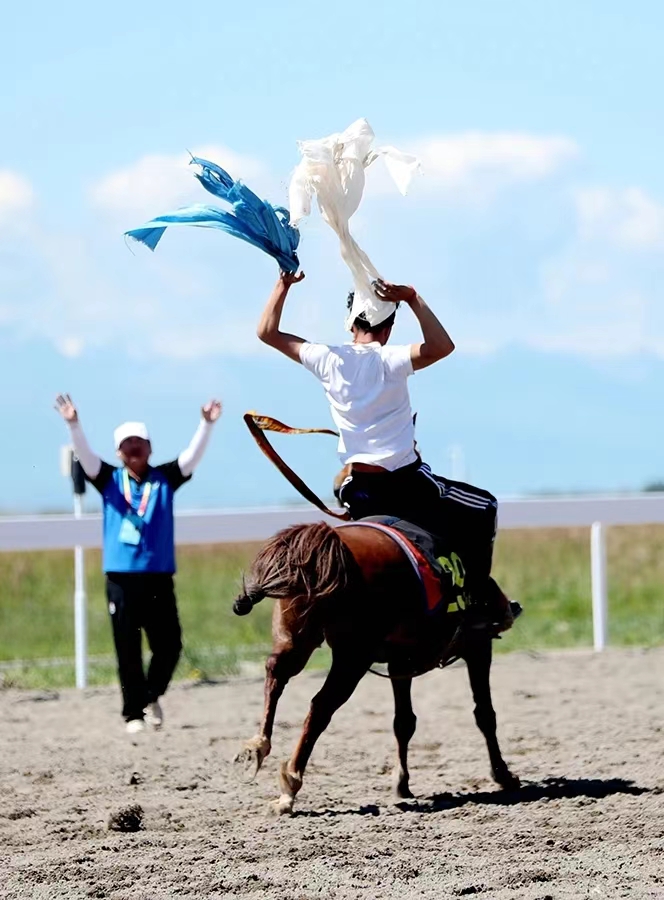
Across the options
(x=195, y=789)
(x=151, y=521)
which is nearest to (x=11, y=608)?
(x=151, y=521)

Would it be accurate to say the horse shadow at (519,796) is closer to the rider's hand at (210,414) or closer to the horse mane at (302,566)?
the horse mane at (302,566)

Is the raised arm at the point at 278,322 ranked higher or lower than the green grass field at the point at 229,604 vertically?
higher

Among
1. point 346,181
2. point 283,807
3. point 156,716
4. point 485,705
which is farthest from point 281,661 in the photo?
point 156,716

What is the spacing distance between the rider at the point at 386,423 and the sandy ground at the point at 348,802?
4.03 ft

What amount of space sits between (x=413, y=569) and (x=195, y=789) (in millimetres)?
1830

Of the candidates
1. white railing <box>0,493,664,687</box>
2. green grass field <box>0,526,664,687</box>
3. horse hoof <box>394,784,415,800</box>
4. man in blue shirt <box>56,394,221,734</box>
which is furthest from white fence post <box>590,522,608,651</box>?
horse hoof <box>394,784,415,800</box>

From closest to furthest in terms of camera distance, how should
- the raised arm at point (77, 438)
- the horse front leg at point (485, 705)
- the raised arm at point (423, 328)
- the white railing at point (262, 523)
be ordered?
1. the raised arm at point (423, 328)
2. the horse front leg at point (485, 705)
3. the raised arm at point (77, 438)
4. the white railing at point (262, 523)

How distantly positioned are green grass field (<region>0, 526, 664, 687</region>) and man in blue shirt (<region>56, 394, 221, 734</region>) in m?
0.72

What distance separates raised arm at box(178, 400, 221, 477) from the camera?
9453mm

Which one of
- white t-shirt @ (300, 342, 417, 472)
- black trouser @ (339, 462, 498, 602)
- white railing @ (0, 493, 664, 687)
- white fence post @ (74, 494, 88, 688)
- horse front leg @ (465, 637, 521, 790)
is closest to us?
white t-shirt @ (300, 342, 417, 472)

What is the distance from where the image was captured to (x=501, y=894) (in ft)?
16.4

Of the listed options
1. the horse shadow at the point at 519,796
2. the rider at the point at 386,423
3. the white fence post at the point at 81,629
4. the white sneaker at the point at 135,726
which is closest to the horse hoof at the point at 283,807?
A: the horse shadow at the point at 519,796

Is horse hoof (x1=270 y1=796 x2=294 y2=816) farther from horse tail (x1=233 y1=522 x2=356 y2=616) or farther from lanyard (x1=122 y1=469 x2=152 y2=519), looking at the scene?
lanyard (x1=122 y1=469 x2=152 y2=519)

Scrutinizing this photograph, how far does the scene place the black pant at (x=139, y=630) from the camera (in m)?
9.18
